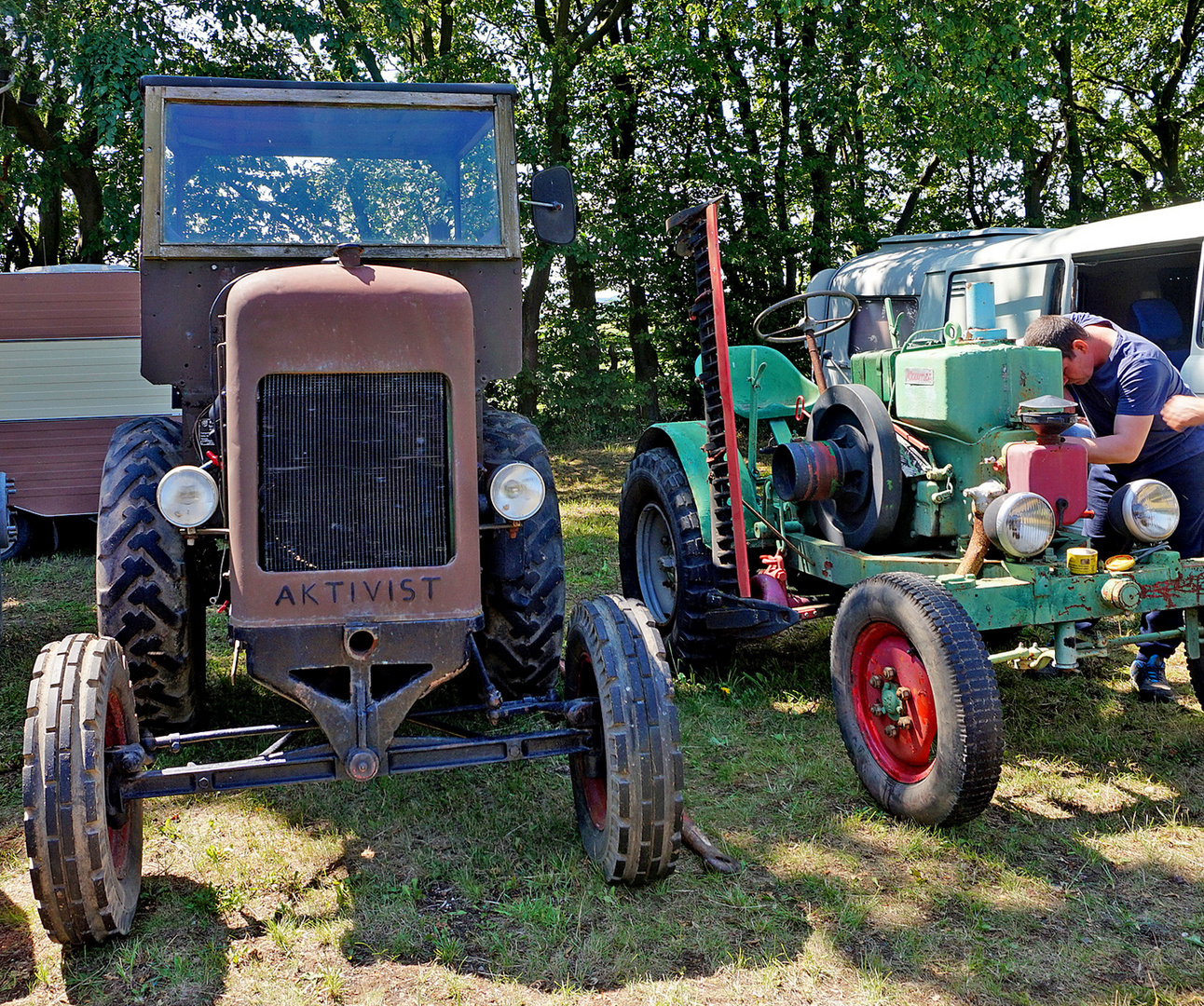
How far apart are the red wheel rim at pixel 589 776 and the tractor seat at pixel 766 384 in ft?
6.94

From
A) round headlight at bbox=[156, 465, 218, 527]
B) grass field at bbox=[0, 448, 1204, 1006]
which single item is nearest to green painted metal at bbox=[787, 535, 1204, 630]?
grass field at bbox=[0, 448, 1204, 1006]

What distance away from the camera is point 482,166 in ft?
13.0

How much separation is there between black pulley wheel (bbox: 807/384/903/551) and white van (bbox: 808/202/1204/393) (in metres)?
2.52

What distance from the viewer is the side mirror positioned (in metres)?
3.86

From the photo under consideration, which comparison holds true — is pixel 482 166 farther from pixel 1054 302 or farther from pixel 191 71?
pixel 191 71

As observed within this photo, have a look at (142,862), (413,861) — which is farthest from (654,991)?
(142,862)

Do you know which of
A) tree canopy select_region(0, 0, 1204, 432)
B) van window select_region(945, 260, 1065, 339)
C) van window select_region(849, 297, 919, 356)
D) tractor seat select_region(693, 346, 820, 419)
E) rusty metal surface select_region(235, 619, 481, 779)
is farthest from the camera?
tree canopy select_region(0, 0, 1204, 432)

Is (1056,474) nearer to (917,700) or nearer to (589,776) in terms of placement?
(917,700)

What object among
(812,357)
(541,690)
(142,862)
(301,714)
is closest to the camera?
(142,862)

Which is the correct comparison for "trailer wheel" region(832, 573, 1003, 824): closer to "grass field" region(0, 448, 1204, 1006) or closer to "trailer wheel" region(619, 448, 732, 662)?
"grass field" region(0, 448, 1204, 1006)

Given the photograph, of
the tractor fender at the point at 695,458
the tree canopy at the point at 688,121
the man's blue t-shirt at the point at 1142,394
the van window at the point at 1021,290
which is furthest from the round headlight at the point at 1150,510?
the tree canopy at the point at 688,121

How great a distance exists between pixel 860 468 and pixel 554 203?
62.7 inches

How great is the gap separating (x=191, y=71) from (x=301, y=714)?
25.2ft

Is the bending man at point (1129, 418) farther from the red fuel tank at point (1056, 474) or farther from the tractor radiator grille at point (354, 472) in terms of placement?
the tractor radiator grille at point (354, 472)
